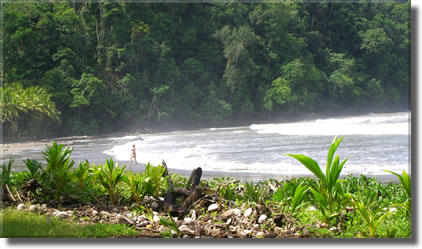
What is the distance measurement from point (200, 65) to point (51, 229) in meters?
7.32

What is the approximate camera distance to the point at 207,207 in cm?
388

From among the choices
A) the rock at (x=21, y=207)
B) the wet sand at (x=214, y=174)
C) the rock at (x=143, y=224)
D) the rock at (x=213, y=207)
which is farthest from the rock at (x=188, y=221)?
the wet sand at (x=214, y=174)

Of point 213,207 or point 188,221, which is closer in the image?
point 188,221

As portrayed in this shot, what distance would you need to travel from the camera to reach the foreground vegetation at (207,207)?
3.32 metres

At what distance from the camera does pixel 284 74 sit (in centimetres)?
700

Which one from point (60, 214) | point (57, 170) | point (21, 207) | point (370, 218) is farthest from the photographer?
point (57, 170)

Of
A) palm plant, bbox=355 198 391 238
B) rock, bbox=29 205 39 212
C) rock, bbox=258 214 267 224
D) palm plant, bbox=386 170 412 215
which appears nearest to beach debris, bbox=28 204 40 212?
rock, bbox=29 205 39 212

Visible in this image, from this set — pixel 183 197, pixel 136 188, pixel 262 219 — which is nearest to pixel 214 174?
pixel 183 197

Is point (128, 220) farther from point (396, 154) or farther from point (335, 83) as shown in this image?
point (396, 154)

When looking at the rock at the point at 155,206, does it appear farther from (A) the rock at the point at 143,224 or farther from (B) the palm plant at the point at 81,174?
(B) the palm plant at the point at 81,174

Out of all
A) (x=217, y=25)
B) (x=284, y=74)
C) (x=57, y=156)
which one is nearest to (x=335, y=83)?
(x=284, y=74)

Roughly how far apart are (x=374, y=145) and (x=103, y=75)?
638cm

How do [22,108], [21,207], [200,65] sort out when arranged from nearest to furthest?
[21,207] → [22,108] → [200,65]

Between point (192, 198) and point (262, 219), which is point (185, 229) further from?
point (262, 219)
